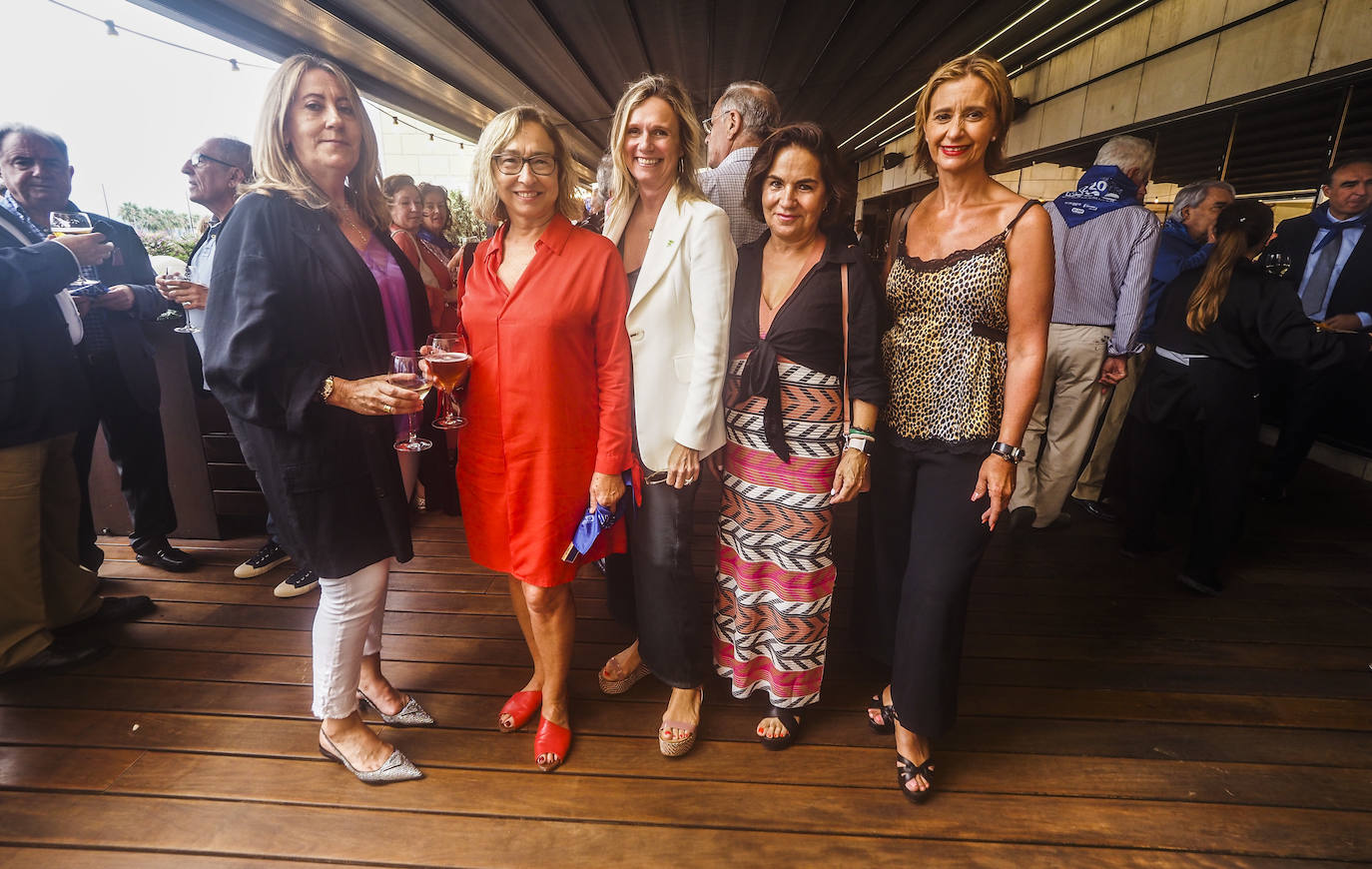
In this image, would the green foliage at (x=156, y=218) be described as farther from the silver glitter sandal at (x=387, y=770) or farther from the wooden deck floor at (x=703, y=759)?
→ the silver glitter sandal at (x=387, y=770)

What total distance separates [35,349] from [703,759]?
2702mm

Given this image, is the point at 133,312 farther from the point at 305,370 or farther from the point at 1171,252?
the point at 1171,252

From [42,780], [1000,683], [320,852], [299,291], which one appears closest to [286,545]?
[299,291]

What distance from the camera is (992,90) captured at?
1527mm

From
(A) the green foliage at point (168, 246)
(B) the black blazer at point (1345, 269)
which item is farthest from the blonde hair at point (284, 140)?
(B) the black blazer at point (1345, 269)

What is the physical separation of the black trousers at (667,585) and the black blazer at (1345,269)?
4426 mm

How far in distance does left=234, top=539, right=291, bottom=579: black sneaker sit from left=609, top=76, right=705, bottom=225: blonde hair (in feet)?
8.30

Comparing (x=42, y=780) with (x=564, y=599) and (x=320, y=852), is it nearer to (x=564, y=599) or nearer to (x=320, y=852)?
(x=320, y=852)

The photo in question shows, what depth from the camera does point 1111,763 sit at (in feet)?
6.23

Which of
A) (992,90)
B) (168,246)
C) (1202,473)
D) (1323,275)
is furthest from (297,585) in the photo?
(1323,275)

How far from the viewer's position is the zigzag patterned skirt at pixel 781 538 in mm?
1720

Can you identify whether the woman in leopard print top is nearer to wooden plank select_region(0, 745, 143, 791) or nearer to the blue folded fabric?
the blue folded fabric

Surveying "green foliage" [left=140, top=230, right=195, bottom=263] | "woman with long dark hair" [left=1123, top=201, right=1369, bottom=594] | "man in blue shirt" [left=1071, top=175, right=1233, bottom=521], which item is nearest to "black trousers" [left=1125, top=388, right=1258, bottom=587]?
"woman with long dark hair" [left=1123, top=201, right=1369, bottom=594]

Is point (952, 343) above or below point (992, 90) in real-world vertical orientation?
below
